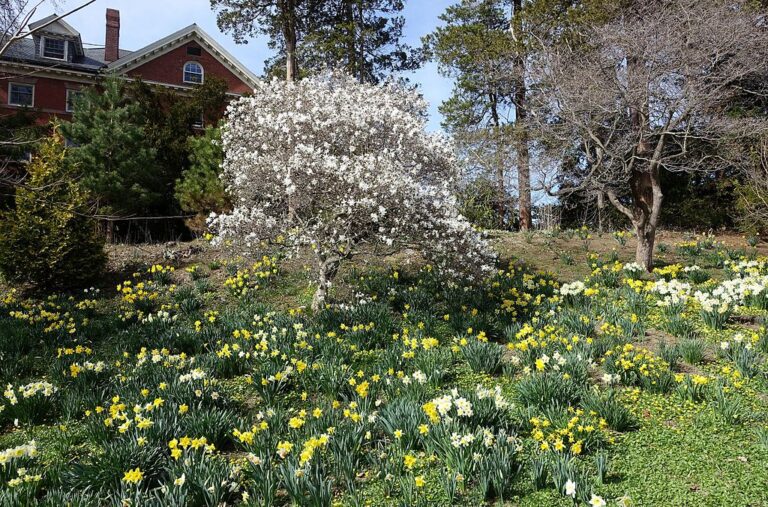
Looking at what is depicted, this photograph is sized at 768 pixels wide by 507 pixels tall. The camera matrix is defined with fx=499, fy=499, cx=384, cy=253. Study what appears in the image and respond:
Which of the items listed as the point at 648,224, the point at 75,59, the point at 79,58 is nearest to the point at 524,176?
the point at 648,224

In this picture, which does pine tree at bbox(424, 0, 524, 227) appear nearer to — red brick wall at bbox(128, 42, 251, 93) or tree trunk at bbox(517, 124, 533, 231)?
tree trunk at bbox(517, 124, 533, 231)

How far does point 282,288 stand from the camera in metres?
9.12

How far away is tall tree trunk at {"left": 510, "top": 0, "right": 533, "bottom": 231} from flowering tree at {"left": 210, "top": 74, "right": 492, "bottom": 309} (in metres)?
5.35

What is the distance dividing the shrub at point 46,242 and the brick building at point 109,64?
1609 cm

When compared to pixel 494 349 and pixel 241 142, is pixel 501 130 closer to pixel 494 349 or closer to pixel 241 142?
pixel 241 142

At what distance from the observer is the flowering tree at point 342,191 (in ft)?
22.0

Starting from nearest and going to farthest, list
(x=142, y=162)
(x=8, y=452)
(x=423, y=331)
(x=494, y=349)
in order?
(x=8, y=452) < (x=494, y=349) < (x=423, y=331) < (x=142, y=162)

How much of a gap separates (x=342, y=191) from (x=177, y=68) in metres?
24.4

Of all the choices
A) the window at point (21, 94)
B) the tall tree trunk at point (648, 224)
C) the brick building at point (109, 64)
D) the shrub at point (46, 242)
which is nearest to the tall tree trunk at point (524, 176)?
the tall tree trunk at point (648, 224)

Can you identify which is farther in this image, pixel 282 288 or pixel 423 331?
pixel 282 288

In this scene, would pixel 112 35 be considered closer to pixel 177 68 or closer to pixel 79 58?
pixel 79 58

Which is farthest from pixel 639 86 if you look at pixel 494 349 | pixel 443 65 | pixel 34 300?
pixel 34 300

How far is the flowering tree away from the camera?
6.70 m

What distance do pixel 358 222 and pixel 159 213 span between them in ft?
39.7
